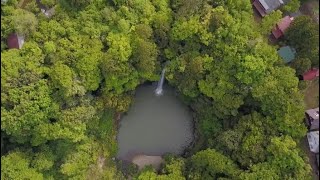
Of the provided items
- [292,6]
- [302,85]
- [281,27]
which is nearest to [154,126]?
[302,85]

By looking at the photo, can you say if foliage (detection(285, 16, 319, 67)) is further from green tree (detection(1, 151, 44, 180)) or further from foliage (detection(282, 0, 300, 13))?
green tree (detection(1, 151, 44, 180))

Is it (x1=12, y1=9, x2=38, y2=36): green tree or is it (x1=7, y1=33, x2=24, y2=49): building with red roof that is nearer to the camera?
(x1=12, y1=9, x2=38, y2=36): green tree

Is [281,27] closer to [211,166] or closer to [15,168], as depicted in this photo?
[211,166]

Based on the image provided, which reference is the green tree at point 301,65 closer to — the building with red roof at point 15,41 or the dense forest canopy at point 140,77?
the dense forest canopy at point 140,77

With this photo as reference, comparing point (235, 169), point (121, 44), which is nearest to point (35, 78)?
point (121, 44)

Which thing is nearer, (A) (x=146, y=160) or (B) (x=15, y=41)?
(B) (x=15, y=41)

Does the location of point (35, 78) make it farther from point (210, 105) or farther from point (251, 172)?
point (251, 172)

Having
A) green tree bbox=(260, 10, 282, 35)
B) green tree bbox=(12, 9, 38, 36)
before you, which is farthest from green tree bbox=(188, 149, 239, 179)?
green tree bbox=(12, 9, 38, 36)
